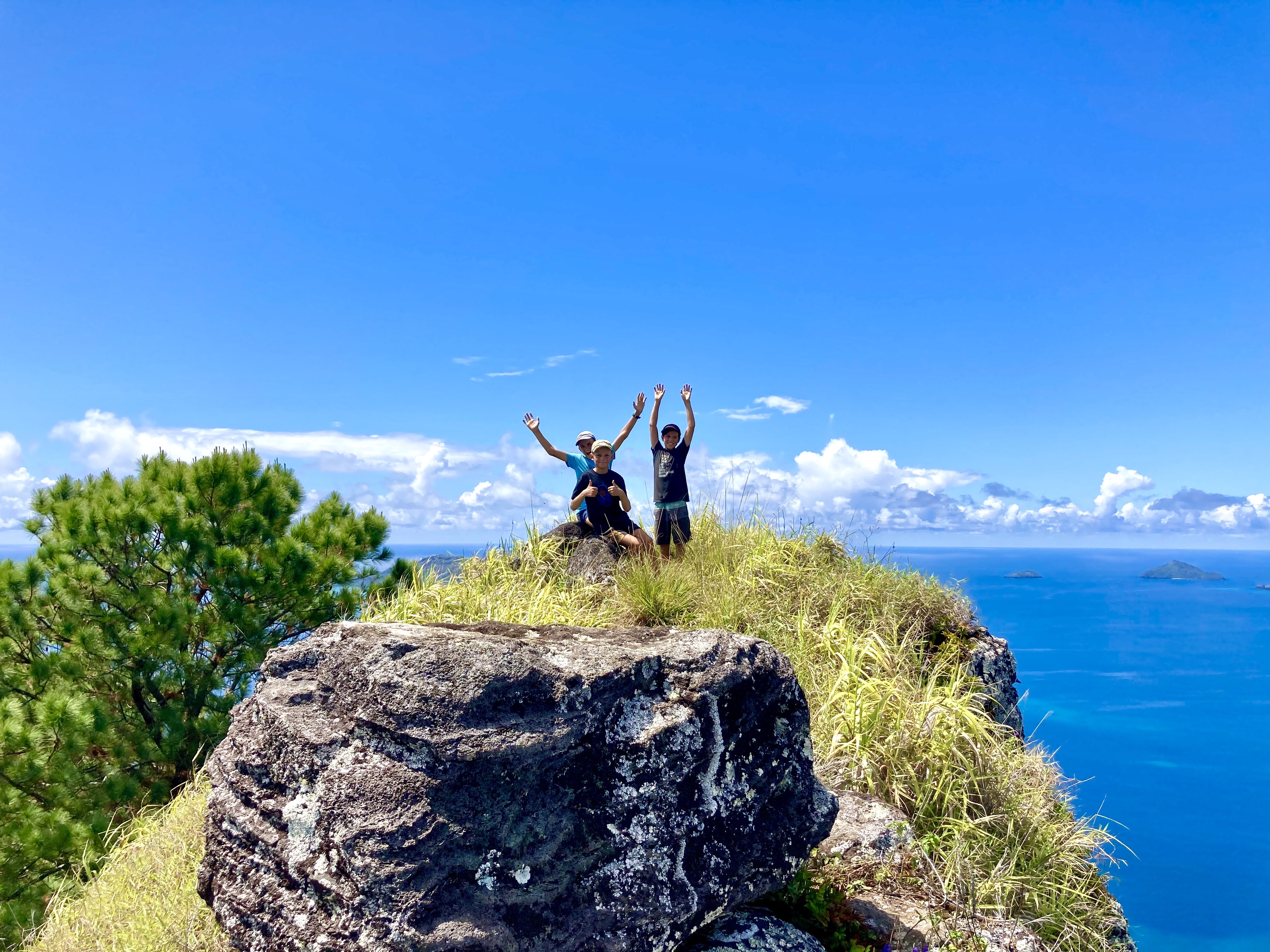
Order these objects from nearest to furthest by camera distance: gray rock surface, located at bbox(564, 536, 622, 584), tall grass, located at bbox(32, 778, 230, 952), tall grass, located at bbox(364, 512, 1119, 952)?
tall grass, located at bbox(32, 778, 230, 952)
tall grass, located at bbox(364, 512, 1119, 952)
gray rock surface, located at bbox(564, 536, 622, 584)

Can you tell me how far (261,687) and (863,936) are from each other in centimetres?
369

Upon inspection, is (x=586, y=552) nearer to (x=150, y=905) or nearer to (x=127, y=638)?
(x=127, y=638)

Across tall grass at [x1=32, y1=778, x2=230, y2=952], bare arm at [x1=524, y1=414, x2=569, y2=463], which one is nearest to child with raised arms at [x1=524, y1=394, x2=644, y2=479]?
bare arm at [x1=524, y1=414, x2=569, y2=463]

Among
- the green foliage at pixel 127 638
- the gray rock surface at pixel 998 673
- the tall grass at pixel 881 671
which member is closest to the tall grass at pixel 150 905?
the green foliage at pixel 127 638

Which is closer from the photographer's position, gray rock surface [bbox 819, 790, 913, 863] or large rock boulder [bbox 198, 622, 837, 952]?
large rock boulder [bbox 198, 622, 837, 952]

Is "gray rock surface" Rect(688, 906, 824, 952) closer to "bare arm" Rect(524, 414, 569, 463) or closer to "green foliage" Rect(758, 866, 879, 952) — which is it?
"green foliage" Rect(758, 866, 879, 952)

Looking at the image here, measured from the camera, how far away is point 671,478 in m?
11.0

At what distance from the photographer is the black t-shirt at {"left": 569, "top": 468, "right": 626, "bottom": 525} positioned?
37.9ft

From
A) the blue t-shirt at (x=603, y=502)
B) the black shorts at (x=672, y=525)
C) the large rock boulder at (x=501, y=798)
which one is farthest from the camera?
the blue t-shirt at (x=603, y=502)

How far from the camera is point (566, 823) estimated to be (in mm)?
3600

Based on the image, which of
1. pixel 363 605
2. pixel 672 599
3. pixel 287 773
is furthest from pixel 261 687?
pixel 363 605

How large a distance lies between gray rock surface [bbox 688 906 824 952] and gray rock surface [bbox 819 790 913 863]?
0.81 metres

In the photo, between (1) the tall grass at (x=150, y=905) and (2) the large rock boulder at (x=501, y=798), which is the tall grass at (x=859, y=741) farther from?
(2) the large rock boulder at (x=501, y=798)

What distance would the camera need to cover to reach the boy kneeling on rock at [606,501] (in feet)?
37.4
